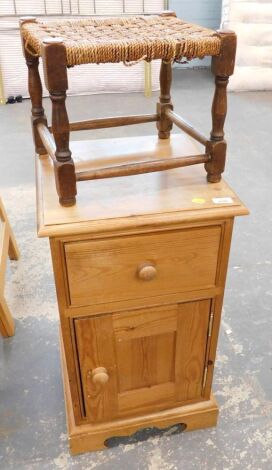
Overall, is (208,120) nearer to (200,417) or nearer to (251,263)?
(251,263)

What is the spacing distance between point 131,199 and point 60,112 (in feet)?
0.76

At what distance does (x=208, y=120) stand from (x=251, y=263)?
1772 mm

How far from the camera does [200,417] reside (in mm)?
1180

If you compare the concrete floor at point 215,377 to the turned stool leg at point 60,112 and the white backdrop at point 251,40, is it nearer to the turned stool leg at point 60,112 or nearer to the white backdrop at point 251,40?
the turned stool leg at point 60,112

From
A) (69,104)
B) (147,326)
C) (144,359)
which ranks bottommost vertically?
(69,104)

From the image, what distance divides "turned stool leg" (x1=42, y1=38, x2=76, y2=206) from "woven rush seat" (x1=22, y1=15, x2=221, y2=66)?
1.1 inches

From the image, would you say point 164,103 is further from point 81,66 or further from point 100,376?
point 81,66

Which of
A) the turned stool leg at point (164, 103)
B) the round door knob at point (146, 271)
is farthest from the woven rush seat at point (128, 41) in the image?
the round door knob at point (146, 271)

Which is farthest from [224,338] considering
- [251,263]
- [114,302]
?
[114,302]

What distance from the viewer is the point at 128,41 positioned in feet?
2.64

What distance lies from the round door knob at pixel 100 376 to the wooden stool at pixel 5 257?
0.54 meters

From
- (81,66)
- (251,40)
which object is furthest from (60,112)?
(251,40)

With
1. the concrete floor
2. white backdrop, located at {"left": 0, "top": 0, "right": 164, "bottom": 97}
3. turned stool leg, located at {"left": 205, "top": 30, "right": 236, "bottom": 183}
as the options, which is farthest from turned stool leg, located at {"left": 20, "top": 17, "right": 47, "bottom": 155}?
white backdrop, located at {"left": 0, "top": 0, "right": 164, "bottom": 97}

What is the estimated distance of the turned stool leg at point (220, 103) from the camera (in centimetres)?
82
